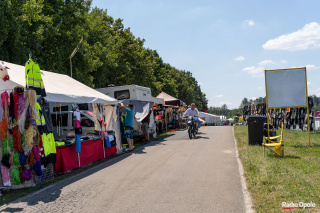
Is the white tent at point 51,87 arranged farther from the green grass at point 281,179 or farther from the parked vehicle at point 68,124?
the green grass at point 281,179

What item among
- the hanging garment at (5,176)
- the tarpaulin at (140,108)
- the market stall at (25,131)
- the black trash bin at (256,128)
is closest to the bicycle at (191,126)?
the tarpaulin at (140,108)

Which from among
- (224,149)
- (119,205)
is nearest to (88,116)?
(224,149)

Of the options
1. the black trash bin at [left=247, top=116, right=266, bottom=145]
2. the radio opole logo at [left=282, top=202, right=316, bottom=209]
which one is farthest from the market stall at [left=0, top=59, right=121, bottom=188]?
the black trash bin at [left=247, top=116, right=266, bottom=145]

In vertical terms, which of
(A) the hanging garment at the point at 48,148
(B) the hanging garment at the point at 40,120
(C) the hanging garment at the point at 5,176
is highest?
(B) the hanging garment at the point at 40,120

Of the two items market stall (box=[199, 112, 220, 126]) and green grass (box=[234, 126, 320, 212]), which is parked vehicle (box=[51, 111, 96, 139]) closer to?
green grass (box=[234, 126, 320, 212])

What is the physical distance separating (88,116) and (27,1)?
356 inches

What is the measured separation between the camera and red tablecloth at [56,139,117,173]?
27.1ft

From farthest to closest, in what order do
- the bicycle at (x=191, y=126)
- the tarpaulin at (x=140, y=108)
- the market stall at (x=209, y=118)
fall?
the market stall at (x=209, y=118), the bicycle at (x=191, y=126), the tarpaulin at (x=140, y=108)

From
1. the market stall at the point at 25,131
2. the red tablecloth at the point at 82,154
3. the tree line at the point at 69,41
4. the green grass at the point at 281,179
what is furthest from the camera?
the tree line at the point at 69,41

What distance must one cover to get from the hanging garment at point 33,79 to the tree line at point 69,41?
9.27 m

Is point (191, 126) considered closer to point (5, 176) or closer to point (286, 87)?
point (286, 87)

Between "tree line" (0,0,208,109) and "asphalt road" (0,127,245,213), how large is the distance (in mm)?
11338

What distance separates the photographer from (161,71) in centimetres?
5016

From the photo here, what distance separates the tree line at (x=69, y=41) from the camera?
16.6m
